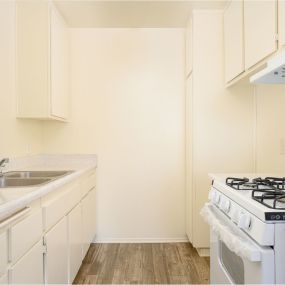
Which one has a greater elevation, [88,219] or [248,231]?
[248,231]

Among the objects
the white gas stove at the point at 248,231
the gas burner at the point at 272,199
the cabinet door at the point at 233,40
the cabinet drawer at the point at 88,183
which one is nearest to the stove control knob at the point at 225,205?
the white gas stove at the point at 248,231

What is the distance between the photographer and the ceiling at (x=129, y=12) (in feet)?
8.48

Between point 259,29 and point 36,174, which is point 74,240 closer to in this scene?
point 36,174

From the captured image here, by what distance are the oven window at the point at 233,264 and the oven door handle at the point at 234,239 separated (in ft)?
0.34

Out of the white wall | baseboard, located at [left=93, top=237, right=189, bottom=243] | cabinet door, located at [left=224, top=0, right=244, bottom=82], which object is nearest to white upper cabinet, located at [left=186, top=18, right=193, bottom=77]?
the white wall

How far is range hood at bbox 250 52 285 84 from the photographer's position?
1.21 m

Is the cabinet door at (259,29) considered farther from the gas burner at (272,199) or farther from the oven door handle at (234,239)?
the oven door handle at (234,239)

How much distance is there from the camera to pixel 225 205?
55.2 inches

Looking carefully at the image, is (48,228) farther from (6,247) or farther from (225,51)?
(225,51)

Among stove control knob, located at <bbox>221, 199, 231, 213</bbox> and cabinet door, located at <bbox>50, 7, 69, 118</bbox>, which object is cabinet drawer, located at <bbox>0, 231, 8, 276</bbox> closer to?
stove control knob, located at <bbox>221, 199, 231, 213</bbox>

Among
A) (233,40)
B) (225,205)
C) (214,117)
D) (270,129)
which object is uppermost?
(233,40)

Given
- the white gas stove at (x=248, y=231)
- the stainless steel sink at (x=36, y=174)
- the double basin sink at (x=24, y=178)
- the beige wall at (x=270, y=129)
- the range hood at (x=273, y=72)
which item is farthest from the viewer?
the beige wall at (x=270, y=129)

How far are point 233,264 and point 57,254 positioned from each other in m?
1.02

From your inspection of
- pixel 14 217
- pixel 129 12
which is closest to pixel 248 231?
pixel 14 217
